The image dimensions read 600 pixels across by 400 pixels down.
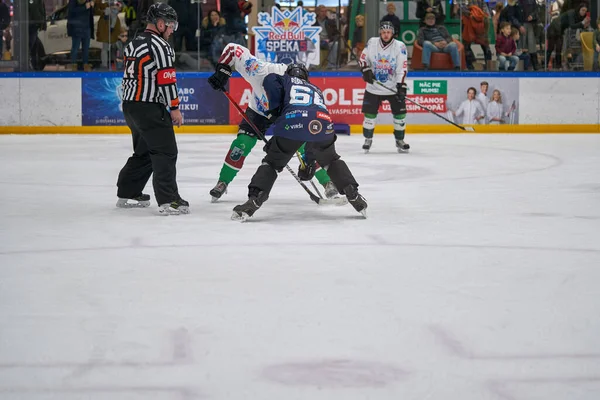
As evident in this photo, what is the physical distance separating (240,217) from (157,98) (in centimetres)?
91

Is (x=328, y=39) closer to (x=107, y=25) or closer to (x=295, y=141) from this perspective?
(x=107, y=25)

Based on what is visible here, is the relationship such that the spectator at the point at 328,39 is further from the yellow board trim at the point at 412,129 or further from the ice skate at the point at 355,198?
the ice skate at the point at 355,198

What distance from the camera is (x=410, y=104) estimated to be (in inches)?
514

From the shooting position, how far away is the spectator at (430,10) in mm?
13305

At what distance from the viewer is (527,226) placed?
5305 millimetres

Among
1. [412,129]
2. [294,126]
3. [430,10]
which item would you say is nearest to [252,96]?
[294,126]

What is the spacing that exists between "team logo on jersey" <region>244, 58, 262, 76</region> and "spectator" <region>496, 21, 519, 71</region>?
25.4 ft

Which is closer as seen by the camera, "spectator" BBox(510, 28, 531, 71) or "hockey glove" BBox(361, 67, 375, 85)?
"hockey glove" BBox(361, 67, 375, 85)

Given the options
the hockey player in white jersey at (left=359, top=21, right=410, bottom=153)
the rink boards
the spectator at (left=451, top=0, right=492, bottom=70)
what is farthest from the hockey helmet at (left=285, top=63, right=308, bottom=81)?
the spectator at (left=451, top=0, right=492, bottom=70)

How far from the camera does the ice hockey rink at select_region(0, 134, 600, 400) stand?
2.56m

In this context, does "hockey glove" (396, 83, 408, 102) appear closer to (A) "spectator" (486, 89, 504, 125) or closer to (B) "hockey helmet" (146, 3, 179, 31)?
(A) "spectator" (486, 89, 504, 125)

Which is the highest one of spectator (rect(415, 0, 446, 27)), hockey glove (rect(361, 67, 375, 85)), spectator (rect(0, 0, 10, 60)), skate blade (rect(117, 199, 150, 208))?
spectator (rect(415, 0, 446, 27))

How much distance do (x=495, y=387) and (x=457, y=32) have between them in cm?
1129

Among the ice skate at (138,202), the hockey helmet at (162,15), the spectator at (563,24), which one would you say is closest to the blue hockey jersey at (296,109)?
the hockey helmet at (162,15)
